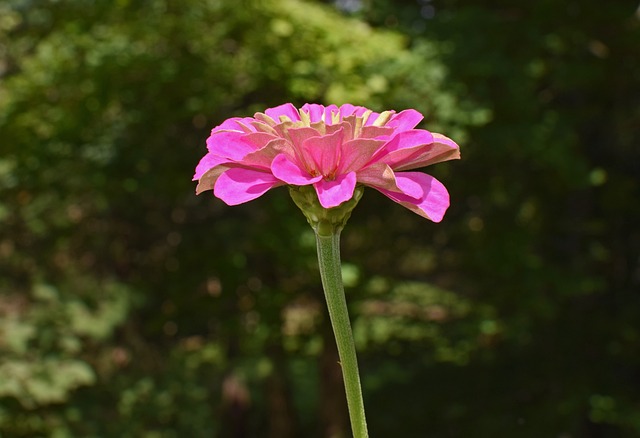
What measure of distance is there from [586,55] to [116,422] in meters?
4.28

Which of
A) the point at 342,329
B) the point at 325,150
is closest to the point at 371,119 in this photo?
the point at 325,150

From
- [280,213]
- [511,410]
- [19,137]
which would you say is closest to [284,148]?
[280,213]

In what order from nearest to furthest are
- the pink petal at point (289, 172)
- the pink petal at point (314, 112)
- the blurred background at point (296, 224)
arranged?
1. the pink petal at point (289, 172)
2. the pink petal at point (314, 112)
3. the blurred background at point (296, 224)

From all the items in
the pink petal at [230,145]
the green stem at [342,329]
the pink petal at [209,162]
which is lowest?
the green stem at [342,329]

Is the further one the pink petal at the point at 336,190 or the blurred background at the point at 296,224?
the blurred background at the point at 296,224

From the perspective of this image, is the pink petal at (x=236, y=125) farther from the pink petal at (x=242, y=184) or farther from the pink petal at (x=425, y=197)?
the pink petal at (x=425, y=197)

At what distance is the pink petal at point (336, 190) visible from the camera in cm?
81

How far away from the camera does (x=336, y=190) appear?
83cm

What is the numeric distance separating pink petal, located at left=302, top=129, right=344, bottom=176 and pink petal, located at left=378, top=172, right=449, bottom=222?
7cm

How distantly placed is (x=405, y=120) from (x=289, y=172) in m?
0.16

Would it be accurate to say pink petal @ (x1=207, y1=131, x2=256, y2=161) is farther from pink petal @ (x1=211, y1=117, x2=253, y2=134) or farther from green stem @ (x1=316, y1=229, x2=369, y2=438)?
green stem @ (x1=316, y1=229, x2=369, y2=438)

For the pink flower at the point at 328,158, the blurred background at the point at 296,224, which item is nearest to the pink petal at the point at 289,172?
the pink flower at the point at 328,158

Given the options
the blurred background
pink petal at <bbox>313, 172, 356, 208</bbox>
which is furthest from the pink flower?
the blurred background

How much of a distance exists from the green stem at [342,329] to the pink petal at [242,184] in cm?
9
